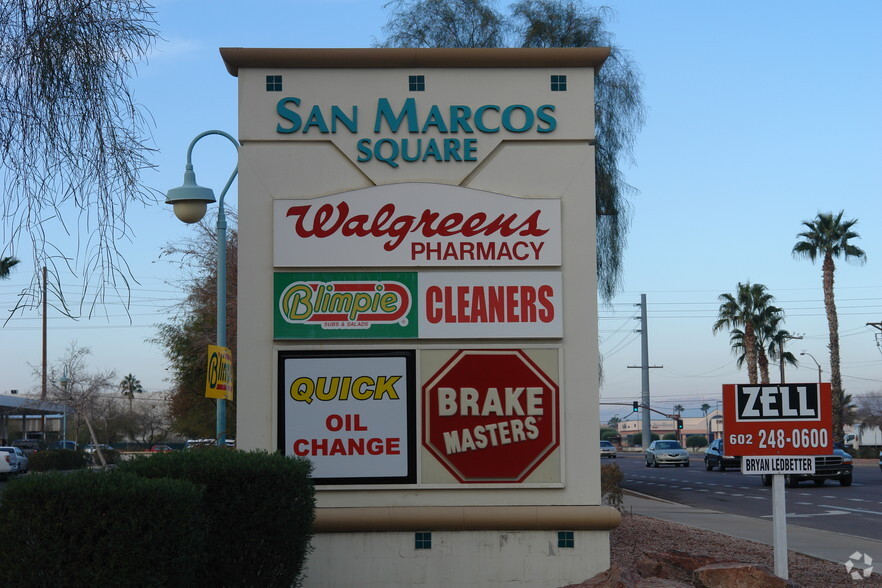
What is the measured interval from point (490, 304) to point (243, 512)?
349cm

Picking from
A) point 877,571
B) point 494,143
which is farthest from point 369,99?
point 877,571

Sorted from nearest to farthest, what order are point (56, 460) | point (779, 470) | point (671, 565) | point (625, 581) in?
point (625, 581), point (779, 470), point (671, 565), point (56, 460)

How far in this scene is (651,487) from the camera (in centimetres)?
3438

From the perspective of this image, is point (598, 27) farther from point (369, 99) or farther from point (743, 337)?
point (743, 337)

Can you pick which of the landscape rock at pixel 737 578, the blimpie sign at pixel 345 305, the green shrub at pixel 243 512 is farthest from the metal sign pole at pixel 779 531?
the green shrub at pixel 243 512

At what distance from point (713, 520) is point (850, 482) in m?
15.6

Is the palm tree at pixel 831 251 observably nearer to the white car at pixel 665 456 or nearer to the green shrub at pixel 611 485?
the white car at pixel 665 456

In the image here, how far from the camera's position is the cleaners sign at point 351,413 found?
9.54m

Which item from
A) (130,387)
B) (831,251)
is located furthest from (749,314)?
(130,387)

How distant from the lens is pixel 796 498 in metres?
27.5

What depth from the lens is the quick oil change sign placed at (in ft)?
31.7

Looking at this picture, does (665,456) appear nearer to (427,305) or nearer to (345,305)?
(427,305)

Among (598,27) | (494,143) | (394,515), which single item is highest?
(598,27)

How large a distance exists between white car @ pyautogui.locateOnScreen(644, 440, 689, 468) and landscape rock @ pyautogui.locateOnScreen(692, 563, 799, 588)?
4807 cm
